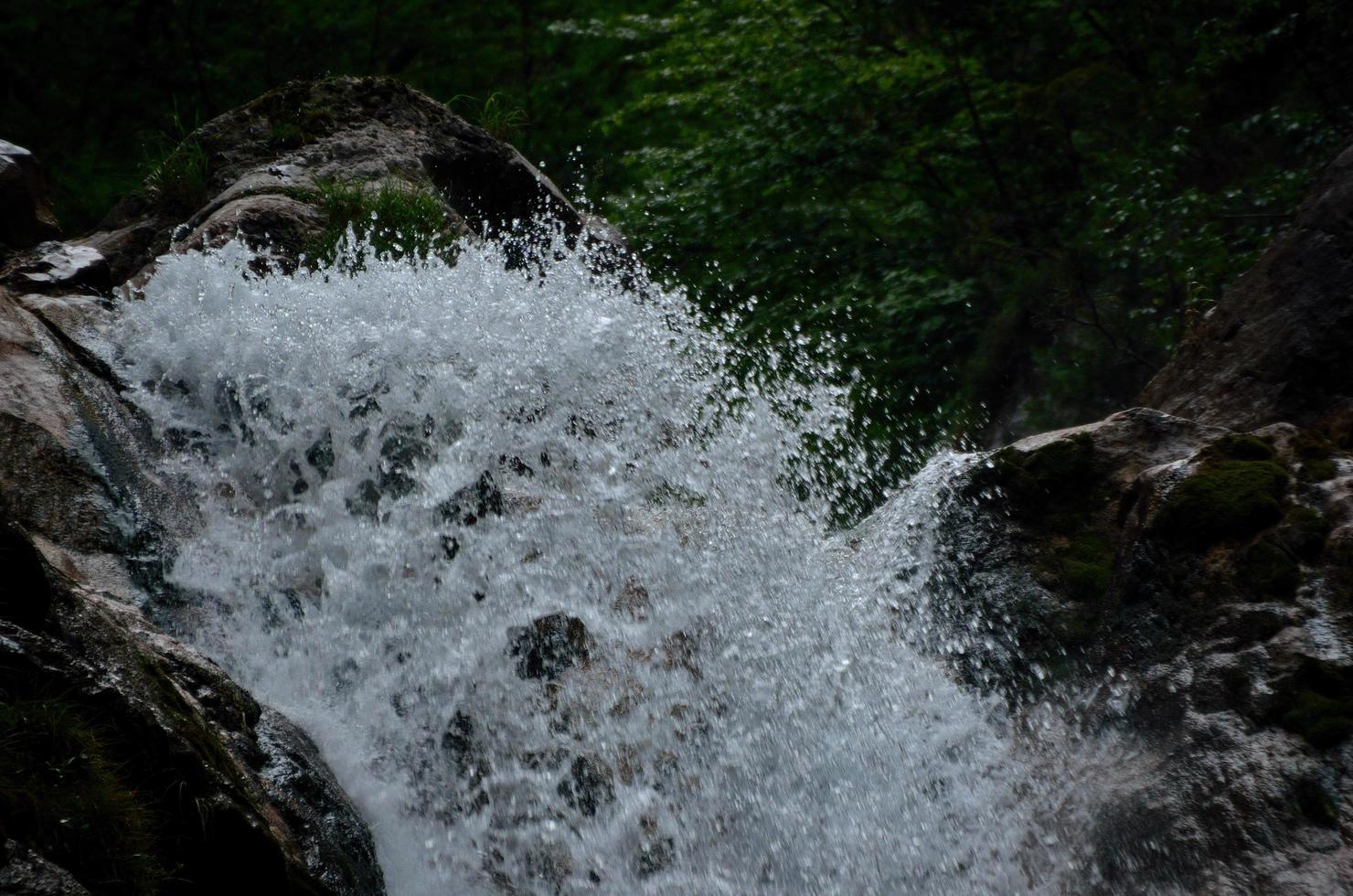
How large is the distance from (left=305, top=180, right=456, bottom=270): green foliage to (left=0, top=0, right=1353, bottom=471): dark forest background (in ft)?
5.53

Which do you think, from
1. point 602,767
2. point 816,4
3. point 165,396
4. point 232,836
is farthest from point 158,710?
point 816,4

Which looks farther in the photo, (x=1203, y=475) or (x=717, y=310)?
(x=717, y=310)

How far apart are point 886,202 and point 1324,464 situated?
6.32 meters

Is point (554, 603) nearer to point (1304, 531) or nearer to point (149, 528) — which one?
point (149, 528)

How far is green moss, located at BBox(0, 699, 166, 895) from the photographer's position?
174cm

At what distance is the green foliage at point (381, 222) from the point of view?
5258mm

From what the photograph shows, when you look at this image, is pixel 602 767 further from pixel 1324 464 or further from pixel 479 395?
pixel 1324 464

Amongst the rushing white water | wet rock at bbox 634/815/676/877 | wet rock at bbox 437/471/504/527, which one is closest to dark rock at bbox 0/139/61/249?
the rushing white water

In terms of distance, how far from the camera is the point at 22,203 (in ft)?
16.0

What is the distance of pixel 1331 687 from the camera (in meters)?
2.64

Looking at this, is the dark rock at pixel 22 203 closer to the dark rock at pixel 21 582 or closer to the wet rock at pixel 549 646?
the wet rock at pixel 549 646

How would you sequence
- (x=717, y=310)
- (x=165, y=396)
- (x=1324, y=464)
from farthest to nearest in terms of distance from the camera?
(x=717, y=310) < (x=165, y=396) < (x=1324, y=464)

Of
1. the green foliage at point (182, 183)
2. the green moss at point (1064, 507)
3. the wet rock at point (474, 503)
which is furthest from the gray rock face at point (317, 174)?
the green moss at point (1064, 507)

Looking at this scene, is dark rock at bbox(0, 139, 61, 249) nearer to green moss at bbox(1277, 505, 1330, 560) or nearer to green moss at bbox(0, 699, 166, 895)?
green moss at bbox(0, 699, 166, 895)
